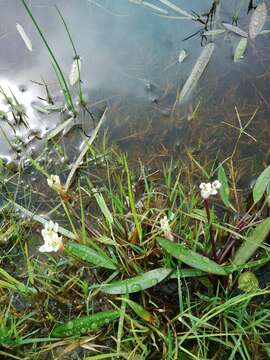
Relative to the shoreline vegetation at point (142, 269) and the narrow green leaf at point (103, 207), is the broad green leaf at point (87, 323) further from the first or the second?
the narrow green leaf at point (103, 207)

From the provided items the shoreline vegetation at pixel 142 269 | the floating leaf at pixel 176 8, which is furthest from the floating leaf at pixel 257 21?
the shoreline vegetation at pixel 142 269

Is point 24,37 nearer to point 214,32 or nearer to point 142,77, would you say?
point 142,77

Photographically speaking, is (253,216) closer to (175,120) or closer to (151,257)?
(151,257)

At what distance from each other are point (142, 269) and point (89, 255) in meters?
0.18

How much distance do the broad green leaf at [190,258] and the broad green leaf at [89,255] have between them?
20cm

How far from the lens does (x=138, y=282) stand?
1440mm

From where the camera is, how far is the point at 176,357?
1326 mm

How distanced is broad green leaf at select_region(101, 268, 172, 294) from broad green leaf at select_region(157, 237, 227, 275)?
8 centimetres

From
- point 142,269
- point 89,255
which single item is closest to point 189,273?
point 142,269

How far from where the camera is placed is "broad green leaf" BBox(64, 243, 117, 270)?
147cm

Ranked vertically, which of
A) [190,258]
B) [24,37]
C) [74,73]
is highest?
[24,37]

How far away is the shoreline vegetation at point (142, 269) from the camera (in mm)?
1392

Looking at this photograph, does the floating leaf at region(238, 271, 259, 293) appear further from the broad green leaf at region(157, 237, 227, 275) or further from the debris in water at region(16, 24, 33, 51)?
the debris in water at region(16, 24, 33, 51)

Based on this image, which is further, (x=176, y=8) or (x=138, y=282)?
(x=176, y=8)
